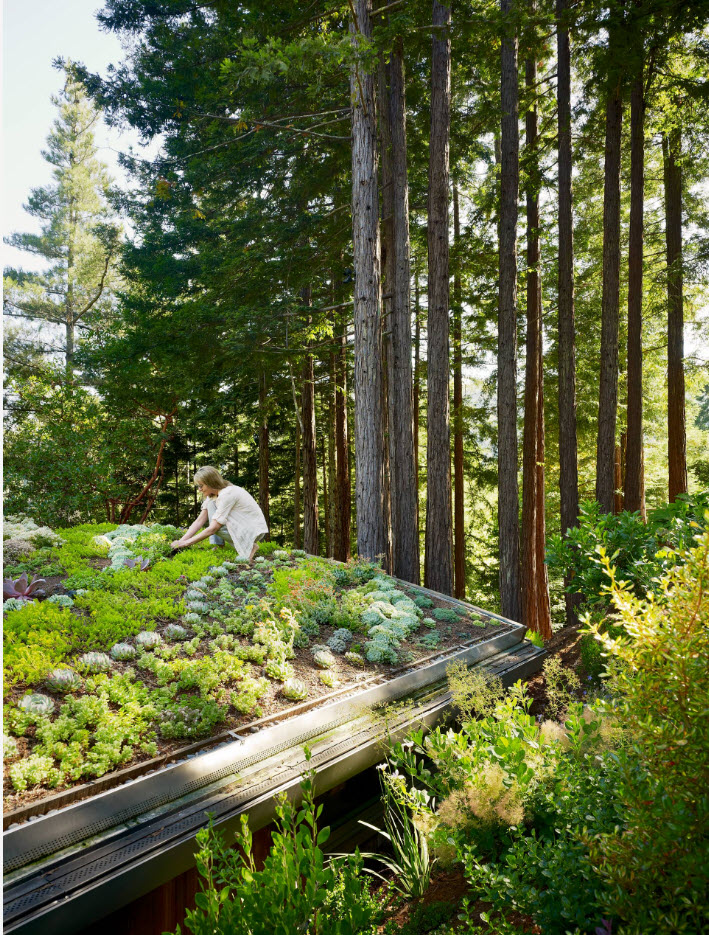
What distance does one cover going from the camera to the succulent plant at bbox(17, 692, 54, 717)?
2.49 meters

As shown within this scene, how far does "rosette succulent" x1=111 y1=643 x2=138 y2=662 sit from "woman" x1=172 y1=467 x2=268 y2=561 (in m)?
2.19

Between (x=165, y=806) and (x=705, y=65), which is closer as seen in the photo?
(x=165, y=806)

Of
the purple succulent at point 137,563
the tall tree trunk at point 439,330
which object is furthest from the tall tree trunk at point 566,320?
the purple succulent at point 137,563

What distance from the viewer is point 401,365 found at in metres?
7.30

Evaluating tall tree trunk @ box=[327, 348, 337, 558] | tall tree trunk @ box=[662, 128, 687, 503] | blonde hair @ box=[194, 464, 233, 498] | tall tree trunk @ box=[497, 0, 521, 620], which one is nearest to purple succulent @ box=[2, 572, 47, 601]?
blonde hair @ box=[194, 464, 233, 498]

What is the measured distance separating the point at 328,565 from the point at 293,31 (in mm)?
6607

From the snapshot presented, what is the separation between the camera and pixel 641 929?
1290 mm

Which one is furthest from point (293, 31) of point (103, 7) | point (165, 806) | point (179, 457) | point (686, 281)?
point (179, 457)

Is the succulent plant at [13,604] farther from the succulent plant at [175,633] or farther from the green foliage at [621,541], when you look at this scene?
the green foliage at [621,541]

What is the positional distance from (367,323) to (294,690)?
14.4 ft

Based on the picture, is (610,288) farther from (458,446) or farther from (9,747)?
(9,747)

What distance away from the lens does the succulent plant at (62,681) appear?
2.74 metres

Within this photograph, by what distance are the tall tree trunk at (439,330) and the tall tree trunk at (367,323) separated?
35.8 inches

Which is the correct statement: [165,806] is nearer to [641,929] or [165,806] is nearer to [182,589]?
[641,929]
